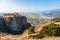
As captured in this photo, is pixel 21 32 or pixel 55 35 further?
pixel 21 32

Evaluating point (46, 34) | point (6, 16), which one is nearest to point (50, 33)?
point (46, 34)

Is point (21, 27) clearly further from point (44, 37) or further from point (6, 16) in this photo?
point (44, 37)

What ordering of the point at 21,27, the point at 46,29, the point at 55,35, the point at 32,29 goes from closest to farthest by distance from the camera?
the point at 55,35 → the point at 46,29 → the point at 32,29 → the point at 21,27

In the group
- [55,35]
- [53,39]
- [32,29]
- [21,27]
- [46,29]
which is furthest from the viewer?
[21,27]

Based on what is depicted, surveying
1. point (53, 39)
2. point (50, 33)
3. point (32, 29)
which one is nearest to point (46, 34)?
point (50, 33)

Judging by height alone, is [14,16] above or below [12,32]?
above

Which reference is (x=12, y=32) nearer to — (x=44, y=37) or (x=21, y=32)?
(x=21, y=32)
